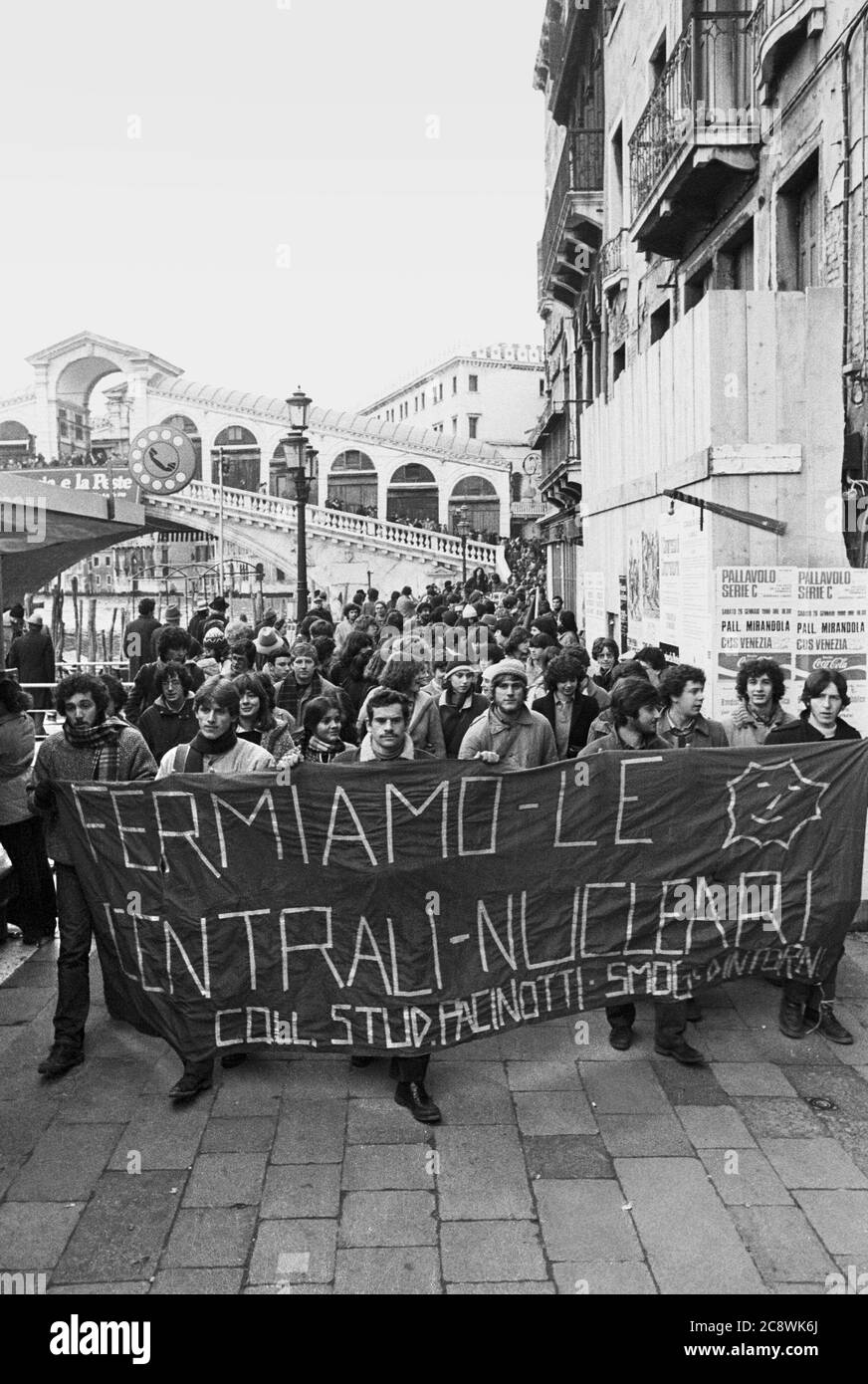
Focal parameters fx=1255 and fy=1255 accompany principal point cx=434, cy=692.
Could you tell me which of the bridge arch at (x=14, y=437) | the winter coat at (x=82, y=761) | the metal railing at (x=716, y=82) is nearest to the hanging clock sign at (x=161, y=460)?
the metal railing at (x=716, y=82)

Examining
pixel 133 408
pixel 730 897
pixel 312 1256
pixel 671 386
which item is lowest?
pixel 312 1256

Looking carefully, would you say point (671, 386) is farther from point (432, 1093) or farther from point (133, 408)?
point (133, 408)

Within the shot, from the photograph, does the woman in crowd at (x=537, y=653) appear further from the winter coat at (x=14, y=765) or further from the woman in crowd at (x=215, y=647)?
the winter coat at (x=14, y=765)

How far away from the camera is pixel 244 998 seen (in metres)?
5.07

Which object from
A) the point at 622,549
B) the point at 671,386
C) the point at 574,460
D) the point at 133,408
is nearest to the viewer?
the point at 671,386

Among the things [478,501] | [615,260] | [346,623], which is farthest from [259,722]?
[478,501]

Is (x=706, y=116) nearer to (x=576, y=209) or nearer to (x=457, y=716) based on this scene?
(x=457, y=716)

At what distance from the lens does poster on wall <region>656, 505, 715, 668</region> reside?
7.94 metres

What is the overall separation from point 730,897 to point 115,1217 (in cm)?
273

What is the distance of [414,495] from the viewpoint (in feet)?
219

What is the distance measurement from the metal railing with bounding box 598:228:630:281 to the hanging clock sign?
741 cm

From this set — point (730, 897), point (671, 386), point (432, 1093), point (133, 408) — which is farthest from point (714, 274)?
point (133, 408)

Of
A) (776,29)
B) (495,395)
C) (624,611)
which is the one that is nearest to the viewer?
(776,29)

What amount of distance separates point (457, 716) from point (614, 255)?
44.8ft
